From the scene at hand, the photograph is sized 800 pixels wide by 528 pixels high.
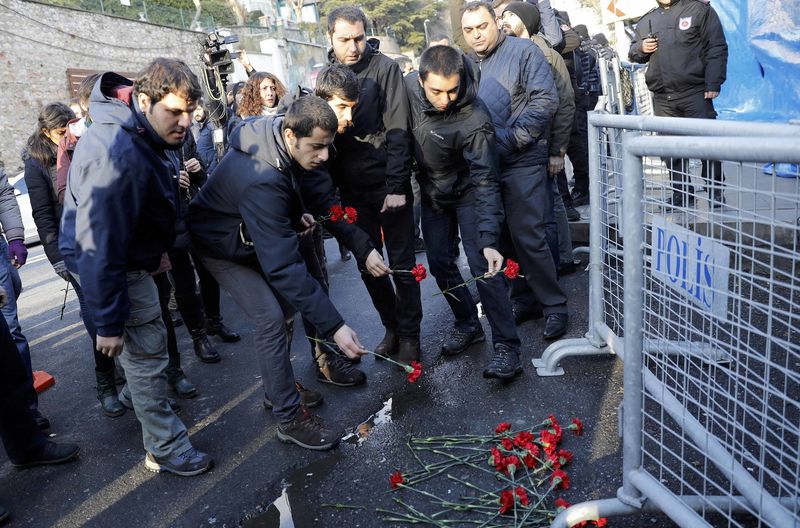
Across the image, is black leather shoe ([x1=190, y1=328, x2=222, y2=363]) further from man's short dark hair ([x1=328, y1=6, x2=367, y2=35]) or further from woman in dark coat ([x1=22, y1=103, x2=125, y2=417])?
man's short dark hair ([x1=328, y1=6, x2=367, y2=35])

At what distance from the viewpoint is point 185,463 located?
331cm

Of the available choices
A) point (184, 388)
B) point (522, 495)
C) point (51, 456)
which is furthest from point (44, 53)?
point (522, 495)

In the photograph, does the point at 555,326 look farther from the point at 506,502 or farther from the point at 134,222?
the point at 134,222

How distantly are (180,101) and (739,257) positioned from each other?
2365mm

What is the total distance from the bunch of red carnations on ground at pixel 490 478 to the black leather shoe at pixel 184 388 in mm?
1701

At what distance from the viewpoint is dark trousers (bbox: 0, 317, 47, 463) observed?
11.0 feet

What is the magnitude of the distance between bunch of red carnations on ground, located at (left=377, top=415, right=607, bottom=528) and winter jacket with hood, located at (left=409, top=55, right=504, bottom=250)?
1.07m

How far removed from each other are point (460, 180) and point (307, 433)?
1685 mm

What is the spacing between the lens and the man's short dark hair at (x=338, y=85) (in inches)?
139

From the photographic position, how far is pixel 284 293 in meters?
3.09

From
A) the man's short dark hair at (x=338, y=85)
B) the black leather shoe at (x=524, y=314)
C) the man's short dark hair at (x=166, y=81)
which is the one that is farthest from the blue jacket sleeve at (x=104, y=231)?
the black leather shoe at (x=524, y=314)

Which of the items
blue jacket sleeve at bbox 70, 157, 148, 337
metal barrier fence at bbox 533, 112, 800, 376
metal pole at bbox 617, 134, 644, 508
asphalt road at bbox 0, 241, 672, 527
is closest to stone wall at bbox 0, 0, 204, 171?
asphalt road at bbox 0, 241, 672, 527

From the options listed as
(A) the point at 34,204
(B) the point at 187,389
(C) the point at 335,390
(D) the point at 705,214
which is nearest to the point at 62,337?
(A) the point at 34,204

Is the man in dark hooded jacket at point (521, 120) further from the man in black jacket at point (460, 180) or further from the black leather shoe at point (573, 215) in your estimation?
the black leather shoe at point (573, 215)
